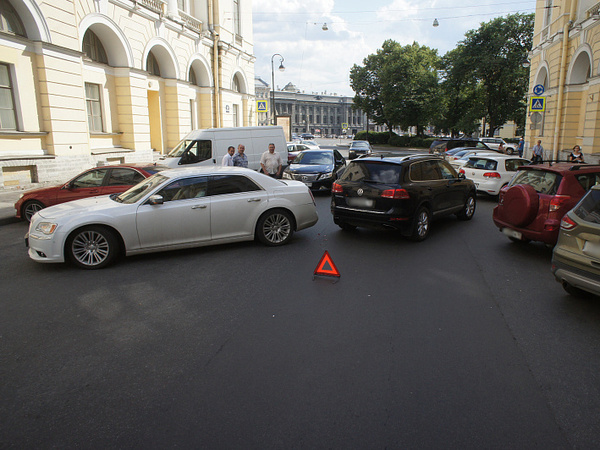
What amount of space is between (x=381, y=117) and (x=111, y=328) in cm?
6848

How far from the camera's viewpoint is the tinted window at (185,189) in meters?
7.14

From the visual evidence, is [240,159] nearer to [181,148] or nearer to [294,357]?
[181,148]

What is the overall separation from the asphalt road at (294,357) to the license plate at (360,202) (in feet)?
6.12

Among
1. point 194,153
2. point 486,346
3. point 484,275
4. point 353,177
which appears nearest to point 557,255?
point 484,275

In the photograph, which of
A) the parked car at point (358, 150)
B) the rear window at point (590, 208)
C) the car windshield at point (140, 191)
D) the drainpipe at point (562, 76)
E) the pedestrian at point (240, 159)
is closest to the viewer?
the rear window at point (590, 208)

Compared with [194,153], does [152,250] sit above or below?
below

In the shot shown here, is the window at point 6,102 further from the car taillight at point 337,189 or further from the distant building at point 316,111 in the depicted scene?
the distant building at point 316,111

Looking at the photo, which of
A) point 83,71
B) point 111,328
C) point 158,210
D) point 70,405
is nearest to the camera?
point 70,405

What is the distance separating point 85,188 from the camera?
31.4ft

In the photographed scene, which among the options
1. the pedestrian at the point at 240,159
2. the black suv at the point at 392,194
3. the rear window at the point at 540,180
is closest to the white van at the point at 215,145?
the pedestrian at the point at 240,159

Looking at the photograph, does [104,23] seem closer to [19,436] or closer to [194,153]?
[194,153]

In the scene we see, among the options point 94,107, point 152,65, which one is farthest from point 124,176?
point 152,65

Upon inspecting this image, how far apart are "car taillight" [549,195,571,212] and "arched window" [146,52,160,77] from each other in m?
20.4

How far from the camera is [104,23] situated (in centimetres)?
1759
